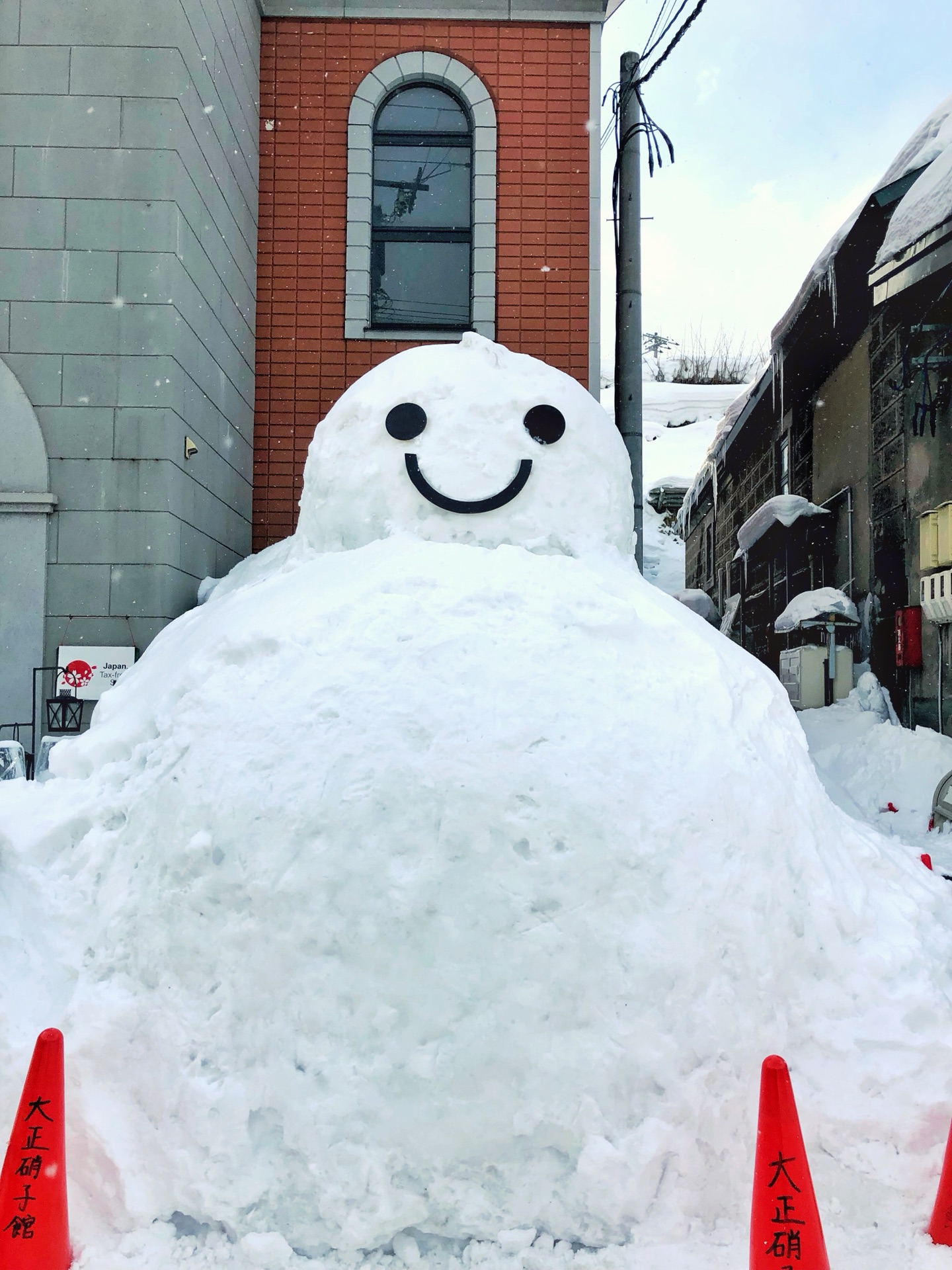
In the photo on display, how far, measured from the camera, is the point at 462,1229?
2.50m

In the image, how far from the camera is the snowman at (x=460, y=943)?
2531 mm

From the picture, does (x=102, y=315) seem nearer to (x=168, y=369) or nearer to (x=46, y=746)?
(x=168, y=369)

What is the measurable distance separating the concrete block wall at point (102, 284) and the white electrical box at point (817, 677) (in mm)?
7790

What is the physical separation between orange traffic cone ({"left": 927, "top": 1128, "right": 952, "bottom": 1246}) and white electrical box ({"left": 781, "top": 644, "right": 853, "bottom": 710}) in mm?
8876

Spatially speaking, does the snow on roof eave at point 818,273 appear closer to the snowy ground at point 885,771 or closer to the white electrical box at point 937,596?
the white electrical box at point 937,596

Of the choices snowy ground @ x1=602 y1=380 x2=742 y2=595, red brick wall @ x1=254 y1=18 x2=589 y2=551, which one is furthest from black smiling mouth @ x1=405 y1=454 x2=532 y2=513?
snowy ground @ x1=602 y1=380 x2=742 y2=595

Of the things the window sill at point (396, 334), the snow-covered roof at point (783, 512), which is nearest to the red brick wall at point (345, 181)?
the window sill at point (396, 334)

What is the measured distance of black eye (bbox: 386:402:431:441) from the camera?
153 inches

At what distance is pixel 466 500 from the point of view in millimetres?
3840

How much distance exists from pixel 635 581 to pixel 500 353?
1288 mm

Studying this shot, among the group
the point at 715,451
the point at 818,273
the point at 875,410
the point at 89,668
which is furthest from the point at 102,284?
the point at 715,451

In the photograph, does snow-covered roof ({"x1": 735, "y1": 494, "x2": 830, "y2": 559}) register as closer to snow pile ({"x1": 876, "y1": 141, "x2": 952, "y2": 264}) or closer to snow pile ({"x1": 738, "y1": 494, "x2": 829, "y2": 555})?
snow pile ({"x1": 738, "y1": 494, "x2": 829, "y2": 555})

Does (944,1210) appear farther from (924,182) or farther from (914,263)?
(924,182)

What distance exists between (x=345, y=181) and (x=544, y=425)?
6288 mm
